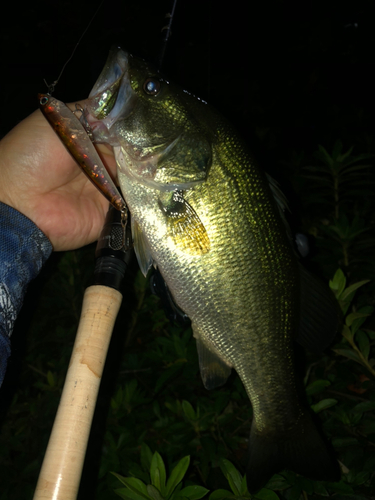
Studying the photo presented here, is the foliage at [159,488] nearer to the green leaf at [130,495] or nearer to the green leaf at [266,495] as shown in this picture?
the green leaf at [130,495]

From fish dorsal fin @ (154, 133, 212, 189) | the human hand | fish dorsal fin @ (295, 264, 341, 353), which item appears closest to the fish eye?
fish dorsal fin @ (154, 133, 212, 189)

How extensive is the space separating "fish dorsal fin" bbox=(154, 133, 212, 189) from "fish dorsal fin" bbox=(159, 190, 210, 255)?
0.19 feet

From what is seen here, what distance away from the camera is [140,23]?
5277 mm

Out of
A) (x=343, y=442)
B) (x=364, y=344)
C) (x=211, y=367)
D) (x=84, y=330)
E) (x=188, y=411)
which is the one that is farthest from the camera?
(x=188, y=411)

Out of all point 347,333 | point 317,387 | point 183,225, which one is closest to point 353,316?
point 347,333

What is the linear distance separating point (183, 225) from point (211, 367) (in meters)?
0.57

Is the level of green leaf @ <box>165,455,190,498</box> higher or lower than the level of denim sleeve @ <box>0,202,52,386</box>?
lower

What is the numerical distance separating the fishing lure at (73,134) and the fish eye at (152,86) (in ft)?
0.89

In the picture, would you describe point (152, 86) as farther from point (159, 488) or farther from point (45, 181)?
point (159, 488)

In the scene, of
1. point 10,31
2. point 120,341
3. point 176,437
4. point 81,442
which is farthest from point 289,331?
point 10,31

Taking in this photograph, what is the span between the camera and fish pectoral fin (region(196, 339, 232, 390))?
4.73 feet

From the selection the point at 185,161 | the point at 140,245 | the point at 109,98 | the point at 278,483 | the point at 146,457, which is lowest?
the point at 146,457

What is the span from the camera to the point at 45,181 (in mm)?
1772

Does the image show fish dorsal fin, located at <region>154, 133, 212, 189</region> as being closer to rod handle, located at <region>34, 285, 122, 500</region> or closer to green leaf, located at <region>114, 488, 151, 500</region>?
rod handle, located at <region>34, 285, 122, 500</region>
